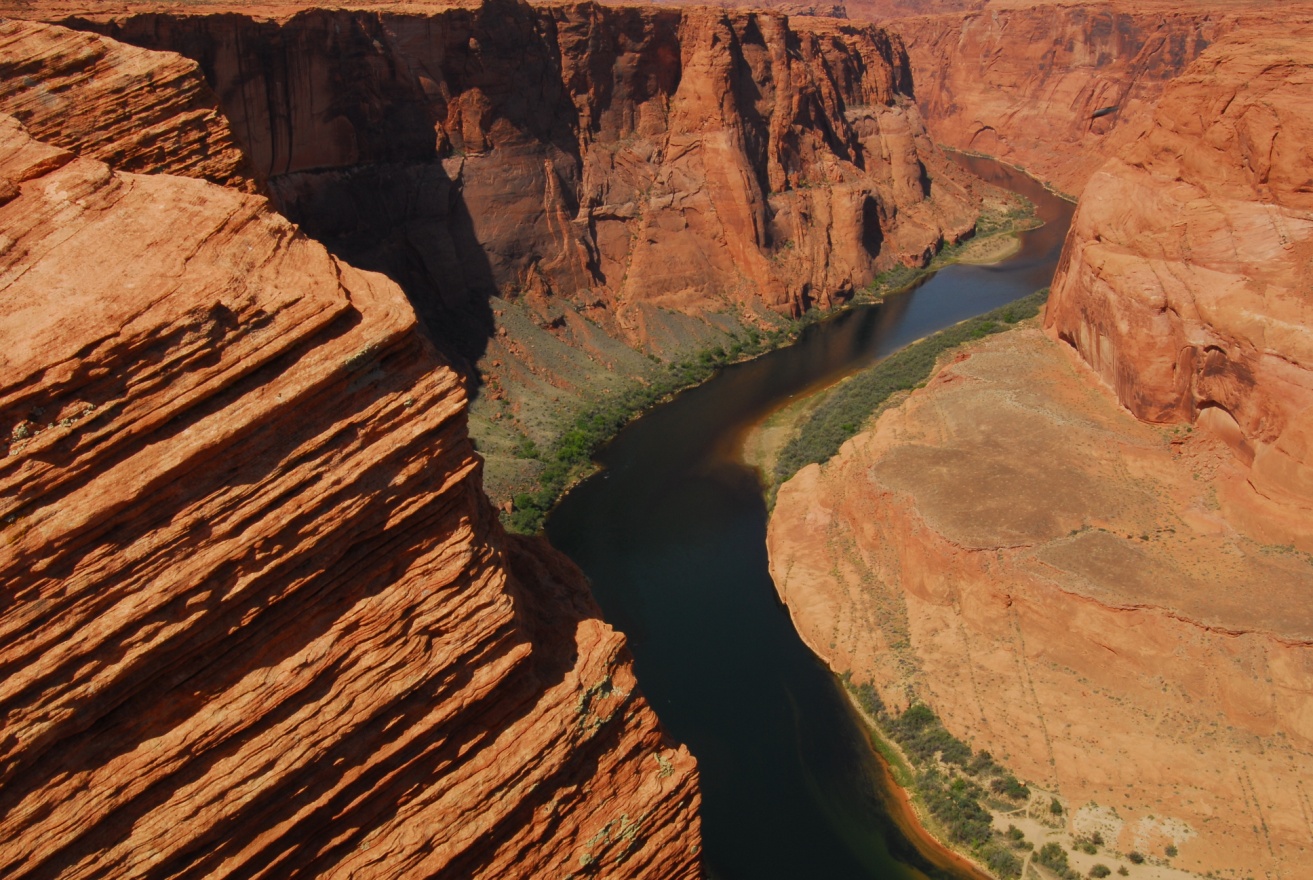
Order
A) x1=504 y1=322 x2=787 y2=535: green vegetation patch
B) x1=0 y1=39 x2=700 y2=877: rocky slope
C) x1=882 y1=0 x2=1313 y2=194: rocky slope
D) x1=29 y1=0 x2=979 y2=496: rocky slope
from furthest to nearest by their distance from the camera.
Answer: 1. x1=882 y1=0 x2=1313 y2=194: rocky slope
2. x1=29 y1=0 x2=979 y2=496: rocky slope
3. x1=504 y1=322 x2=787 y2=535: green vegetation patch
4. x1=0 y1=39 x2=700 y2=877: rocky slope

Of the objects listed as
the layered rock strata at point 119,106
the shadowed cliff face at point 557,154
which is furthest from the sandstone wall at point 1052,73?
the layered rock strata at point 119,106

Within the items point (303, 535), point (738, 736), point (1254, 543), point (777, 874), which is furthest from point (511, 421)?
point (303, 535)

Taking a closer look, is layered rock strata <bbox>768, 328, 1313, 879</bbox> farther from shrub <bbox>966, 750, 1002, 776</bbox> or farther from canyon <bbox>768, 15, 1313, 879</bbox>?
shrub <bbox>966, 750, 1002, 776</bbox>

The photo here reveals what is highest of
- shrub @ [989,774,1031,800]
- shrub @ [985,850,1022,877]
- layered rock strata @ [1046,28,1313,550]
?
layered rock strata @ [1046,28,1313,550]

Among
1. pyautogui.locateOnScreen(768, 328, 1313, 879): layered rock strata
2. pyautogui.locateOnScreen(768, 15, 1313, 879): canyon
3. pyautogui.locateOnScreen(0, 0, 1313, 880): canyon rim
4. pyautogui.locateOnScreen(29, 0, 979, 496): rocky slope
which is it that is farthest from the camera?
pyautogui.locateOnScreen(29, 0, 979, 496): rocky slope

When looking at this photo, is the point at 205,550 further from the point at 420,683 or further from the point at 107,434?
the point at 420,683

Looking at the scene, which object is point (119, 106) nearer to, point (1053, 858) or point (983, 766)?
point (983, 766)

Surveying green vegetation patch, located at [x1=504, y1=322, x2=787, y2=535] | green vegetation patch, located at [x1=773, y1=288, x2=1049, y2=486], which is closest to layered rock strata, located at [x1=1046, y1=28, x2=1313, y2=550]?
green vegetation patch, located at [x1=773, y1=288, x2=1049, y2=486]
